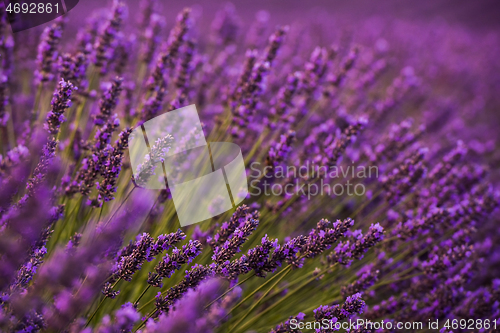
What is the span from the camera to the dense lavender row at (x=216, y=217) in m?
1.13

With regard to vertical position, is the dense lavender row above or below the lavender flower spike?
below

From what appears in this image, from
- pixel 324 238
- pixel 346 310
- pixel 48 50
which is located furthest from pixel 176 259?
pixel 48 50

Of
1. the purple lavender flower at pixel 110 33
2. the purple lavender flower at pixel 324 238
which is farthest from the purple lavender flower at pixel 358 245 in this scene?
the purple lavender flower at pixel 110 33

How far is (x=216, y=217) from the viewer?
1.88 m

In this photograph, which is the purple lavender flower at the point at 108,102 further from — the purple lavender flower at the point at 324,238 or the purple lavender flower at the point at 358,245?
the purple lavender flower at the point at 358,245

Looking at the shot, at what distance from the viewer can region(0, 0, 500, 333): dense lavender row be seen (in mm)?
1127

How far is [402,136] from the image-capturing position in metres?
2.45

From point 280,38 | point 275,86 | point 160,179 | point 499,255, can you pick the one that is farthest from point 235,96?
point 499,255

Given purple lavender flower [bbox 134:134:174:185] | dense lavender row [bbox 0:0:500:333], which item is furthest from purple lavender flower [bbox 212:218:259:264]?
Answer: purple lavender flower [bbox 134:134:174:185]

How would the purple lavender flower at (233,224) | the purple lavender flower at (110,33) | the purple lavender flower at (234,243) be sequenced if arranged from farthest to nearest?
the purple lavender flower at (110,33) → the purple lavender flower at (233,224) → the purple lavender flower at (234,243)

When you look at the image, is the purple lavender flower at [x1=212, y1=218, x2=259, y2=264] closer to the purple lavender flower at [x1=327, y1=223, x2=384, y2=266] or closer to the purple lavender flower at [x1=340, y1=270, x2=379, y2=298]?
the purple lavender flower at [x1=327, y1=223, x2=384, y2=266]

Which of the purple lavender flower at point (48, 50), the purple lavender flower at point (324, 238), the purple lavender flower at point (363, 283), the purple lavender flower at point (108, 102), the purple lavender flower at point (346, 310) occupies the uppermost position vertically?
the purple lavender flower at point (48, 50)

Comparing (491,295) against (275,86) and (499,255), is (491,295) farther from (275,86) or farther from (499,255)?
(275,86)

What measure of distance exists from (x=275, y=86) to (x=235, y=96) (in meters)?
1.11
